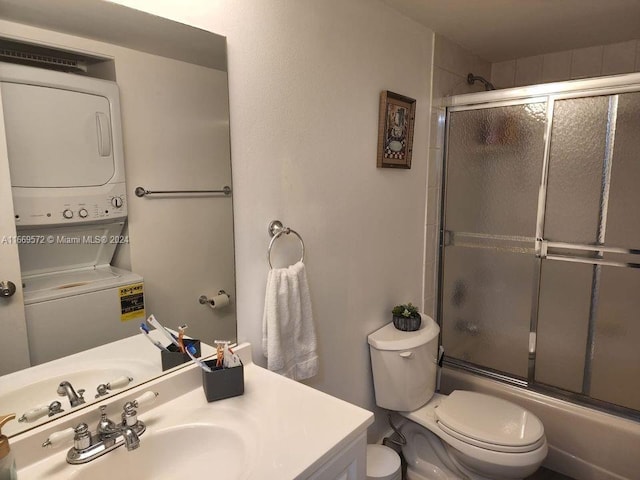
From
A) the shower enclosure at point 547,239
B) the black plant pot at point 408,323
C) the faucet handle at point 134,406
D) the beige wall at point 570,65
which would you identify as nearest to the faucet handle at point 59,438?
the faucet handle at point 134,406

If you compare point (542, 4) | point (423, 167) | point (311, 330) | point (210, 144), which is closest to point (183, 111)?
point (210, 144)

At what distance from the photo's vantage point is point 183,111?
3.92ft

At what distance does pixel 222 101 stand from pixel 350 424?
0.97 metres

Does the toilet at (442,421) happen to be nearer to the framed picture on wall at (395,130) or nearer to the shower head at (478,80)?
the framed picture on wall at (395,130)

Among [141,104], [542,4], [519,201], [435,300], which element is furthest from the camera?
[435,300]

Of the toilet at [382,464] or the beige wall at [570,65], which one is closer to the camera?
the toilet at [382,464]

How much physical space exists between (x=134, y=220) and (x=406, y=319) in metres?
1.33

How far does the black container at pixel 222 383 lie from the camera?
1.12 meters

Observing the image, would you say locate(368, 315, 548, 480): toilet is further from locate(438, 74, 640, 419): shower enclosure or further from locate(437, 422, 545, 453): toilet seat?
locate(438, 74, 640, 419): shower enclosure

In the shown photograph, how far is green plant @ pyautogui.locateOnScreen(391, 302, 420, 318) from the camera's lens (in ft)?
6.53

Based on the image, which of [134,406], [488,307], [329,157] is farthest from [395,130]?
[134,406]

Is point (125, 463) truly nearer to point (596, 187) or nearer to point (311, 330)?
point (311, 330)

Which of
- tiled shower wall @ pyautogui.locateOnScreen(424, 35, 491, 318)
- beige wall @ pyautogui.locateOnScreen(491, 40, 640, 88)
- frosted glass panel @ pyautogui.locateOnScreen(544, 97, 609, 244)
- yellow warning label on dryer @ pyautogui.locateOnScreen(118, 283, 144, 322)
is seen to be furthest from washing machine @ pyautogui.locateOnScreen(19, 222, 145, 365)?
Result: beige wall @ pyautogui.locateOnScreen(491, 40, 640, 88)

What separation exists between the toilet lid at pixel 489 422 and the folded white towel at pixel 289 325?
72 cm
